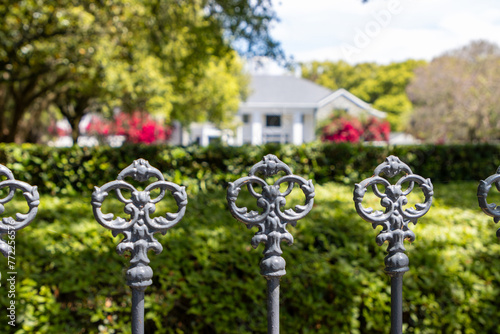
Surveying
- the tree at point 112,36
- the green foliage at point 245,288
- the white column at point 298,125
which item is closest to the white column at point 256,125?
the white column at point 298,125

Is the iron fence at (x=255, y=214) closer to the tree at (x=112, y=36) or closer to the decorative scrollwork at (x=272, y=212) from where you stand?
the decorative scrollwork at (x=272, y=212)

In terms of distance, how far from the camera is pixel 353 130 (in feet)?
48.8

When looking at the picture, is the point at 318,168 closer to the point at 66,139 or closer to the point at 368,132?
the point at 368,132

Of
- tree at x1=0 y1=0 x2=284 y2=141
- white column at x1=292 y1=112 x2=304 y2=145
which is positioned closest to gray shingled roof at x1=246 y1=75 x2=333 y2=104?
white column at x1=292 y1=112 x2=304 y2=145

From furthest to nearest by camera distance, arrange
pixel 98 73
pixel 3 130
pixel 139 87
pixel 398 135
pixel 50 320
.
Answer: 1. pixel 398 135
2. pixel 139 87
3. pixel 3 130
4. pixel 98 73
5. pixel 50 320

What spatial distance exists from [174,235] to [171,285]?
19.2 inches

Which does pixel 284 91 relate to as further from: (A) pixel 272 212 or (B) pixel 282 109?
(A) pixel 272 212

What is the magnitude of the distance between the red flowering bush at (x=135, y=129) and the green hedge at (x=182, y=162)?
10555 millimetres

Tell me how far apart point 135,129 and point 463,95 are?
2463cm

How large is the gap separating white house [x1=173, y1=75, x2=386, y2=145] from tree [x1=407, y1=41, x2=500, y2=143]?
4.82 m

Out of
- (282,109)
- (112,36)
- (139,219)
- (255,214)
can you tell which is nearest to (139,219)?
(139,219)

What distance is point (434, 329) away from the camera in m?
3.02

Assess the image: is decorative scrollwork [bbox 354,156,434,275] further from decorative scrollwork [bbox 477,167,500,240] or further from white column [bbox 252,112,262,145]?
white column [bbox 252,112,262,145]

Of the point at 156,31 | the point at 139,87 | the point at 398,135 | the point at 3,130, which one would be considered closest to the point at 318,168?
the point at 156,31
